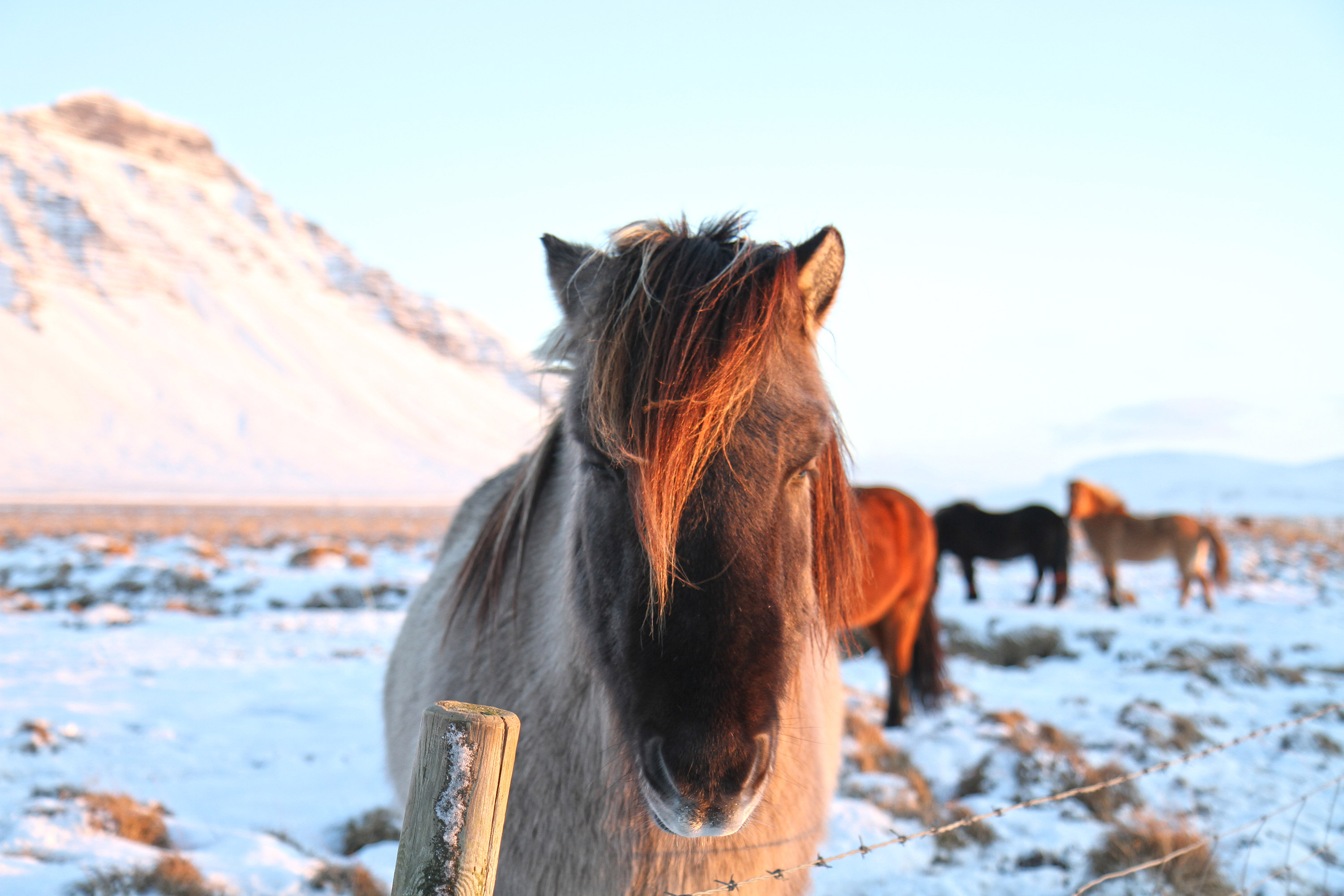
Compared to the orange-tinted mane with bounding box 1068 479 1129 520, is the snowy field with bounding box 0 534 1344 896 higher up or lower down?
lower down

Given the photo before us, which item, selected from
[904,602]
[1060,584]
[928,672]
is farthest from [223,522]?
[928,672]

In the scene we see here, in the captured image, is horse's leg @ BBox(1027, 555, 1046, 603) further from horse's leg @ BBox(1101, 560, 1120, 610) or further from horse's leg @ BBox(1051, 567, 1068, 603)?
horse's leg @ BBox(1101, 560, 1120, 610)

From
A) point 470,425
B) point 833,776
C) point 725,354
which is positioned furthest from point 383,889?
point 470,425

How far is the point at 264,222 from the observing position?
125 meters

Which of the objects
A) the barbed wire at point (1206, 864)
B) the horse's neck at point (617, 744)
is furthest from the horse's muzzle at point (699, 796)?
the barbed wire at point (1206, 864)

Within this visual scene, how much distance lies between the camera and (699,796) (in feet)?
4.16

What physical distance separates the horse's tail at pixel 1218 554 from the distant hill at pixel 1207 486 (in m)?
69.7

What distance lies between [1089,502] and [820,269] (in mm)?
12890

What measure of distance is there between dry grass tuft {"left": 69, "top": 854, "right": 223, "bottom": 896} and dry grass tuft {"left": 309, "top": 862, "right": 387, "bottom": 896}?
38 cm

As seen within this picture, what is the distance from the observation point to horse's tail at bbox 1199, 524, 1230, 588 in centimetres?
1160

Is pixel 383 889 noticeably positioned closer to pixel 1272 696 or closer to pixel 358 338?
pixel 1272 696

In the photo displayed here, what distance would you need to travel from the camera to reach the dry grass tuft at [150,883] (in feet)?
8.78

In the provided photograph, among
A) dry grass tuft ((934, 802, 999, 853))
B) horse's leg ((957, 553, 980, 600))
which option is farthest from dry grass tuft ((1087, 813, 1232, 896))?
horse's leg ((957, 553, 980, 600))

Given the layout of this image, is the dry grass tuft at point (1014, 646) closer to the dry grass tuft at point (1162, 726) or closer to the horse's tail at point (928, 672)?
the dry grass tuft at point (1162, 726)
